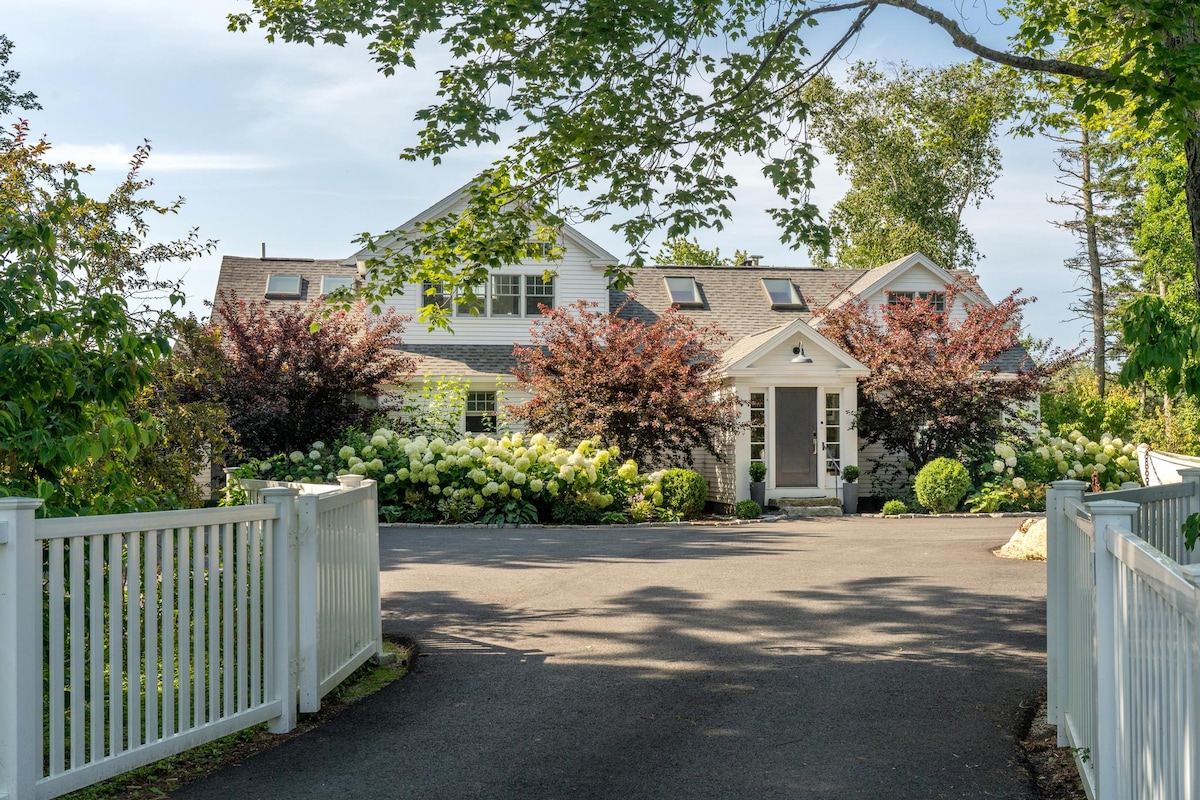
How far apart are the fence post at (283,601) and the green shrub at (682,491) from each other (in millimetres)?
13776

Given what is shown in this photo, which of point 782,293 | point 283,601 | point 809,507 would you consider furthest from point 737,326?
point 283,601

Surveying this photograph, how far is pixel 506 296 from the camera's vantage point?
2494 cm

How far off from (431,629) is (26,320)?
4482 mm

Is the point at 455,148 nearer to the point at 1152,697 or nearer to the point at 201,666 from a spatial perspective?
the point at 201,666

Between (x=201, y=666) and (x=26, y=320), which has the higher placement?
(x=26, y=320)

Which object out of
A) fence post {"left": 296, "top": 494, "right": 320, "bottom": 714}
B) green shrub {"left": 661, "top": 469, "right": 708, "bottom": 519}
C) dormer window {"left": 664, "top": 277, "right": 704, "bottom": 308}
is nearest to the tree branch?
fence post {"left": 296, "top": 494, "right": 320, "bottom": 714}

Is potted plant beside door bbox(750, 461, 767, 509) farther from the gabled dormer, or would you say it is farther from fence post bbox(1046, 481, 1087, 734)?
fence post bbox(1046, 481, 1087, 734)

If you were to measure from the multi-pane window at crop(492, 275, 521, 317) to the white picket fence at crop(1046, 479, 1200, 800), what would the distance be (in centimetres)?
1937

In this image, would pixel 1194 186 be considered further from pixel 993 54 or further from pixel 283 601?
pixel 283 601

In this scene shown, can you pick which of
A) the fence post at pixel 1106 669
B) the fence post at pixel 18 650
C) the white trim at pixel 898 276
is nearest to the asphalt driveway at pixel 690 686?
the fence post at pixel 1106 669

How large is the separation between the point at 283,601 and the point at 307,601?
0.23 metres

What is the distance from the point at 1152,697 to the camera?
310cm

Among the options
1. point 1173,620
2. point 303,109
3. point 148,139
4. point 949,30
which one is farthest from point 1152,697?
point 148,139

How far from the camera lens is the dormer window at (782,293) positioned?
27.6 meters
